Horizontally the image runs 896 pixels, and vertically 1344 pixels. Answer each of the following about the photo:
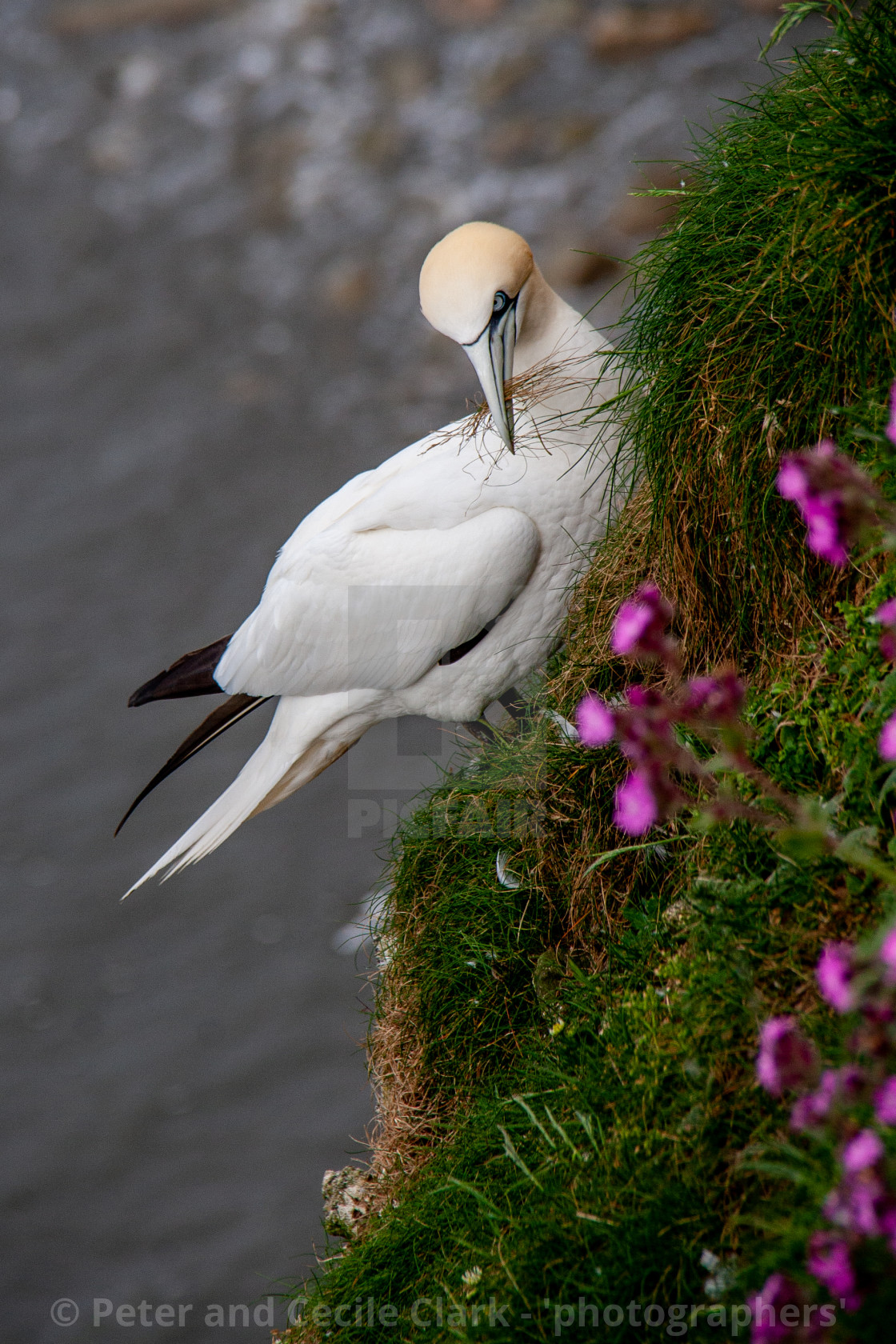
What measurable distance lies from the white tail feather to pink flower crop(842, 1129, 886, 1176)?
2.58 metres

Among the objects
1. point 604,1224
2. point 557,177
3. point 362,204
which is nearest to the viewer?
point 604,1224

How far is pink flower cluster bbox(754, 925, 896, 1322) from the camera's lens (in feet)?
3.54

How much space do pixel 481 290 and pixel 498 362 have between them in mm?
172

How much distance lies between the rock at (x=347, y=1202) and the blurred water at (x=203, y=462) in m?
3.50

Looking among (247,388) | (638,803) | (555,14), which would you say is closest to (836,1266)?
(638,803)

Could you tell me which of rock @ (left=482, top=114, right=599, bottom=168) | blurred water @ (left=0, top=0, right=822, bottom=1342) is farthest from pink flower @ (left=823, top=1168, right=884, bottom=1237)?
rock @ (left=482, top=114, right=599, bottom=168)

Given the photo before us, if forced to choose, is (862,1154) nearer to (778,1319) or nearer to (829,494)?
(778,1319)

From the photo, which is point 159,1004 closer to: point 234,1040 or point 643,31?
point 234,1040

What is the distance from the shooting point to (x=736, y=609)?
2426 mm

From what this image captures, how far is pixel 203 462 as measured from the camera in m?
10.9

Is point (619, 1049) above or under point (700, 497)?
under

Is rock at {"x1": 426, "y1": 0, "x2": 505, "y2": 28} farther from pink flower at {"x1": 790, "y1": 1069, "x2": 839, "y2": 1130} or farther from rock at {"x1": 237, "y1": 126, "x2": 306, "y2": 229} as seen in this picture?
pink flower at {"x1": 790, "y1": 1069, "x2": 839, "y2": 1130}

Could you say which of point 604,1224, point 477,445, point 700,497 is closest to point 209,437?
point 477,445

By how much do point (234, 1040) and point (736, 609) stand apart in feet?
22.5
